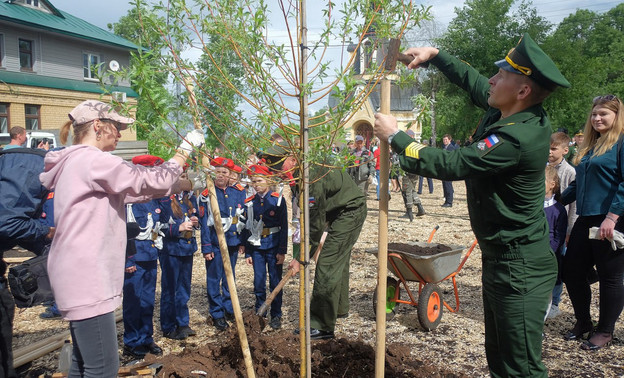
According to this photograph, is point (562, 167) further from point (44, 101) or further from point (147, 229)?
point (44, 101)

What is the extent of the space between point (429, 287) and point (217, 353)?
2.36m

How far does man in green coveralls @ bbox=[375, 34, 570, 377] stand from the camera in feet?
7.82

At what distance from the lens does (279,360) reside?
13.1 ft

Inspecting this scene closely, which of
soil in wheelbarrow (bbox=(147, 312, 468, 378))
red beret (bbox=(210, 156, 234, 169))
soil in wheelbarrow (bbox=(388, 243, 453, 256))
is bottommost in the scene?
soil in wheelbarrow (bbox=(147, 312, 468, 378))

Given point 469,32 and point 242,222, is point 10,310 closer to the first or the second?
point 242,222

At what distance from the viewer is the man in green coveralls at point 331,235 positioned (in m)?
4.86

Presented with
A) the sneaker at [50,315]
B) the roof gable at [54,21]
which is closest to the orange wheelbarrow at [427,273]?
the sneaker at [50,315]

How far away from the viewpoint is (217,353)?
4031mm

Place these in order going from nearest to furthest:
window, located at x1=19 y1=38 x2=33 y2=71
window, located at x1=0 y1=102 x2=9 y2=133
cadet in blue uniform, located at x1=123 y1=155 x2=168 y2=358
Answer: cadet in blue uniform, located at x1=123 y1=155 x2=168 y2=358 < window, located at x1=0 y1=102 x2=9 y2=133 < window, located at x1=19 y1=38 x2=33 y2=71

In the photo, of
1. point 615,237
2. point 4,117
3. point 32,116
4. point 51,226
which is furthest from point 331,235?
point 32,116

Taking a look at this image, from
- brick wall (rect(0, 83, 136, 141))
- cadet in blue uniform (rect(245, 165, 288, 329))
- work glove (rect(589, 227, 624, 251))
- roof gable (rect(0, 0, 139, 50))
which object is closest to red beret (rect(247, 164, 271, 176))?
cadet in blue uniform (rect(245, 165, 288, 329))

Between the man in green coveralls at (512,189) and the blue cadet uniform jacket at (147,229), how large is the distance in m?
2.94

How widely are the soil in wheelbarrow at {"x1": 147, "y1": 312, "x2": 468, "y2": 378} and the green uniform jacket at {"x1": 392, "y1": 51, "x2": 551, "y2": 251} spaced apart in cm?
172

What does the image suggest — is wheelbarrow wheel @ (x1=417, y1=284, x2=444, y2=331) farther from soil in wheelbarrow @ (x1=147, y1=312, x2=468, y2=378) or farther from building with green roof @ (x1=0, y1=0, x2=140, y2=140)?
building with green roof @ (x1=0, y1=0, x2=140, y2=140)
